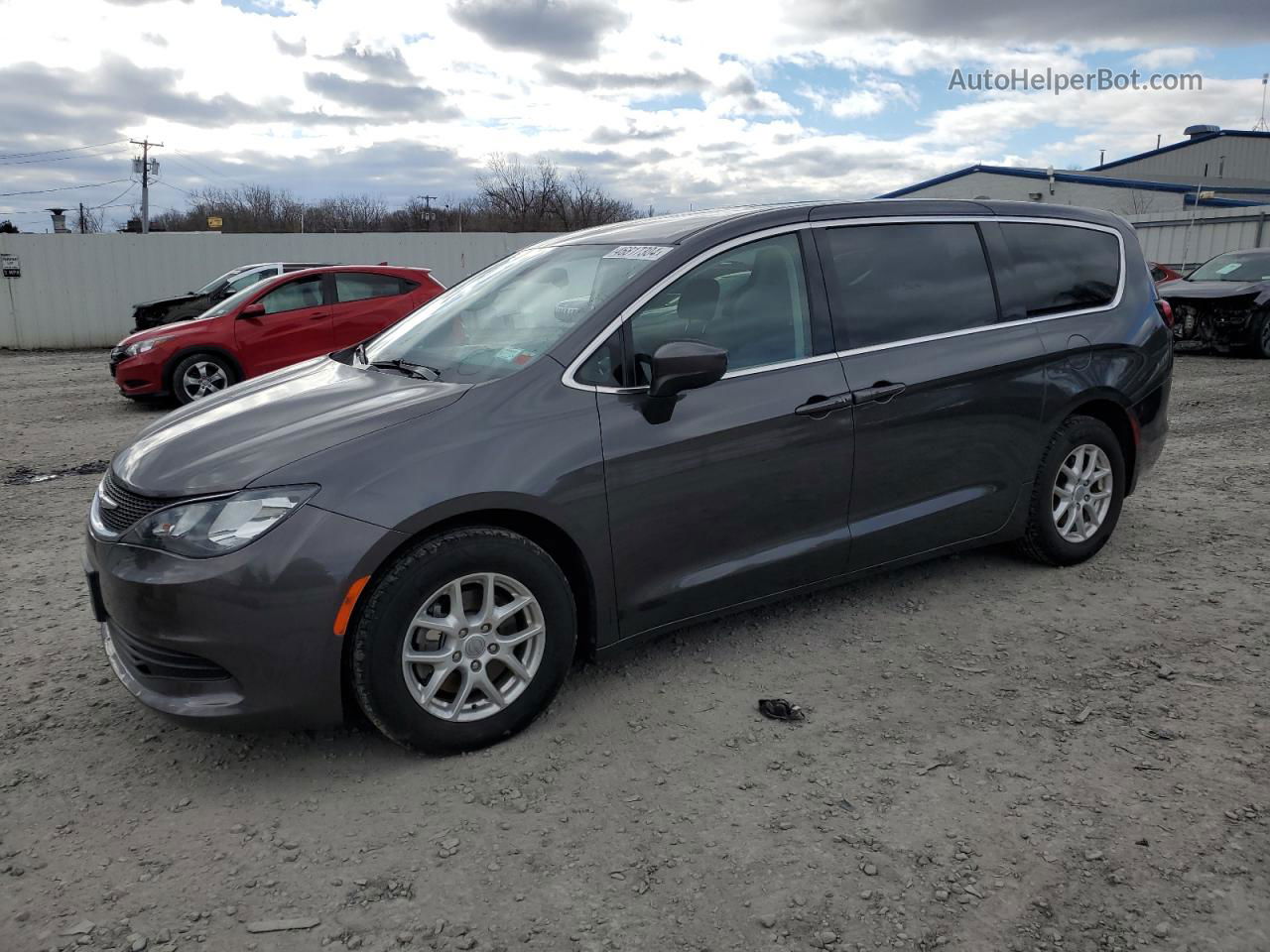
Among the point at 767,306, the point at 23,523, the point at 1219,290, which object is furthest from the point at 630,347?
the point at 1219,290

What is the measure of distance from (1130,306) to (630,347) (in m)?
2.88

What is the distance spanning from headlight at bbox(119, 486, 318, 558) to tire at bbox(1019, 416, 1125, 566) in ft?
11.0

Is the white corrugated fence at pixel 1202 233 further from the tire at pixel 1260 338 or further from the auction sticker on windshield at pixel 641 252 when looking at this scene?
the auction sticker on windshield at pixel 641 252

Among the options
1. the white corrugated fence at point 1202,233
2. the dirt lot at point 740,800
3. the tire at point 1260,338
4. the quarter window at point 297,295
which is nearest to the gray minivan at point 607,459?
the dirt lot at point 740,800

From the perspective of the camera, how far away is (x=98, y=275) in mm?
20922

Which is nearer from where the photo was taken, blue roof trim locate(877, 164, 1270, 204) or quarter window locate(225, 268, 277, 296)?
quarter window locate(225, 268, 277, 296)

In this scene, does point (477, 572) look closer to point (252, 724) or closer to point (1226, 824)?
point (252, 724)

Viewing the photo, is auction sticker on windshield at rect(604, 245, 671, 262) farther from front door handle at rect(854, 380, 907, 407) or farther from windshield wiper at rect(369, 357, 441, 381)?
front door handle at rect(854, 380, 907, 407)

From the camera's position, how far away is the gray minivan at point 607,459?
2930 millimetres

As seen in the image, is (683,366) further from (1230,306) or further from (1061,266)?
(1230,306)

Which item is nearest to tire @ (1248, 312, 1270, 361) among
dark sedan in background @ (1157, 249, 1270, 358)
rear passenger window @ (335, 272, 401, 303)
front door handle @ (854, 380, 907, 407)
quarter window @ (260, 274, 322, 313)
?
dark sedan in background @ (1157, 249, 1270, 358)

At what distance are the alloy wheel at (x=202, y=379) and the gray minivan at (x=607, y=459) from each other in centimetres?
750

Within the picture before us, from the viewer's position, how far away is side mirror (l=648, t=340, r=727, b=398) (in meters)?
3.30

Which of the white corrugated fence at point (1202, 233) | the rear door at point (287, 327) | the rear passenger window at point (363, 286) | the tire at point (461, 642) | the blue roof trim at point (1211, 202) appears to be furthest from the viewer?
the blue roof trim at point (1211, 202)
